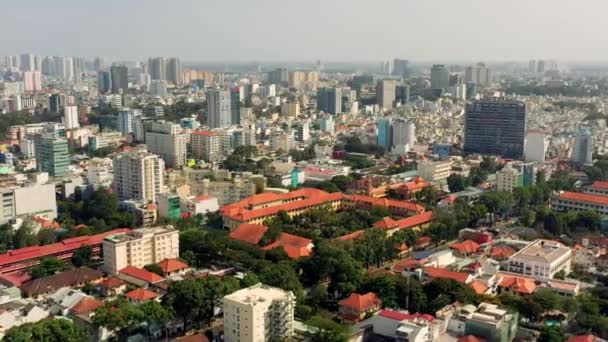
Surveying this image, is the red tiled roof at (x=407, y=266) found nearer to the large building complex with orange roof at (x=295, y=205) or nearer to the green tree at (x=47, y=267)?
the large building complex with orange roof at (x=295, y=205)

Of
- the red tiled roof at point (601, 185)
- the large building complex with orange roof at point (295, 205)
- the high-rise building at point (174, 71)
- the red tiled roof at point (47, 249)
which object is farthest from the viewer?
the high-rise building at point (174, 71)

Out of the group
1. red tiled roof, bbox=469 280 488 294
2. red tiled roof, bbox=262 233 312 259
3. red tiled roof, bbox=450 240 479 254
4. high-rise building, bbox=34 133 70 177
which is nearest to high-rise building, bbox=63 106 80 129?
high-rise building, bbox=34 133 70 177

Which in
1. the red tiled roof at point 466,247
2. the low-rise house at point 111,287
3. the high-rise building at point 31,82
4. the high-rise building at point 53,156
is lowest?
the low-rise house at point 111,287

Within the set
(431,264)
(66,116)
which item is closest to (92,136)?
(66,116)

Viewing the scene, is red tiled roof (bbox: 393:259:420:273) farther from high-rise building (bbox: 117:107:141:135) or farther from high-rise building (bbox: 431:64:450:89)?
high-rise building (bbox: 431:64:450:89)

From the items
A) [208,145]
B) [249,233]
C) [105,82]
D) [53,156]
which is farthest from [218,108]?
[105,82]

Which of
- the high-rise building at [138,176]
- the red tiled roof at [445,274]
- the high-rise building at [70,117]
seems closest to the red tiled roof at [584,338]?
the red tiled roof at [445,274]

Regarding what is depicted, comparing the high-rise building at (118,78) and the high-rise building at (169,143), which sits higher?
the high-rise building at (118,78)
